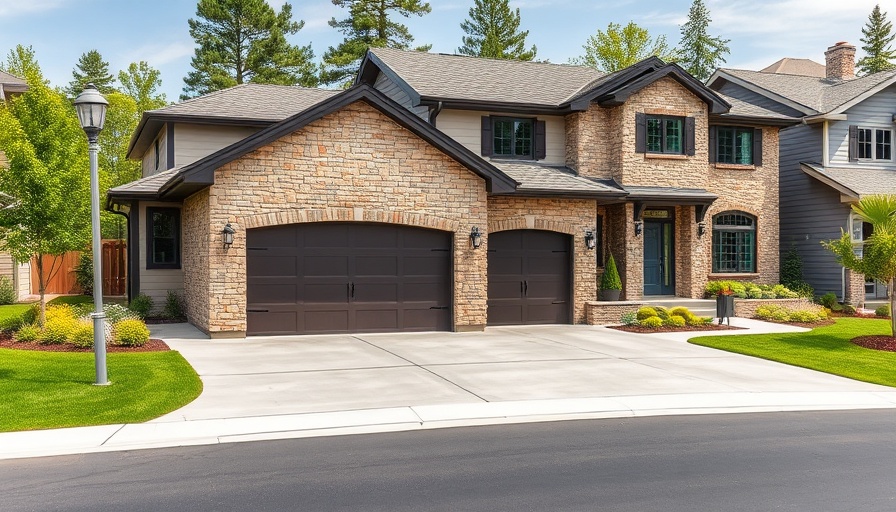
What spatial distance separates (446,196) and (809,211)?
46.5 feet

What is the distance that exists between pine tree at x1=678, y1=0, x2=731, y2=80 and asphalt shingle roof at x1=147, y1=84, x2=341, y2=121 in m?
34.8

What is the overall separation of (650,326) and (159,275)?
41.3 ft

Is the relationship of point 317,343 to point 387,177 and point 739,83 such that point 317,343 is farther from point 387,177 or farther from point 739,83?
point 739,83

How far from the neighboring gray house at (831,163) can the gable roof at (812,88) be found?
4 centimetres

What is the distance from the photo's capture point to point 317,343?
16062 millimetres

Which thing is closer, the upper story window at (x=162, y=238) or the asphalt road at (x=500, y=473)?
the asphalt road at (x=500, y=473)

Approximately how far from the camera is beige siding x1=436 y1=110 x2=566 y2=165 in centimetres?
2192

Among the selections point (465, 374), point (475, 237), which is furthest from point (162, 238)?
point (465, 374)

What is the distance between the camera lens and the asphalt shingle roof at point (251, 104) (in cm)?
2117

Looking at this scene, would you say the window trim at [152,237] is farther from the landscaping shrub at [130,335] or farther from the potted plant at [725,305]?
the potted plant at [725,305]

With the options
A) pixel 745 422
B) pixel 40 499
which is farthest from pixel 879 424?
pixel 40 499

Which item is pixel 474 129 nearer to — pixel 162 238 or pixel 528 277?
pixel 528 277

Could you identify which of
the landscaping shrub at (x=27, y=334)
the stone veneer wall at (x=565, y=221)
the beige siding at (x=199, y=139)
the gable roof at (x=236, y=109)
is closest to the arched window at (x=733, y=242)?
the stone veneer wall at (x=565, y=221)

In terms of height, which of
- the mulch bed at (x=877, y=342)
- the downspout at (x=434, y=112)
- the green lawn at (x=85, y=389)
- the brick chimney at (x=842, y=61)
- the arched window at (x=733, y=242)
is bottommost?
the mulch bed at (x=877, y=342)
